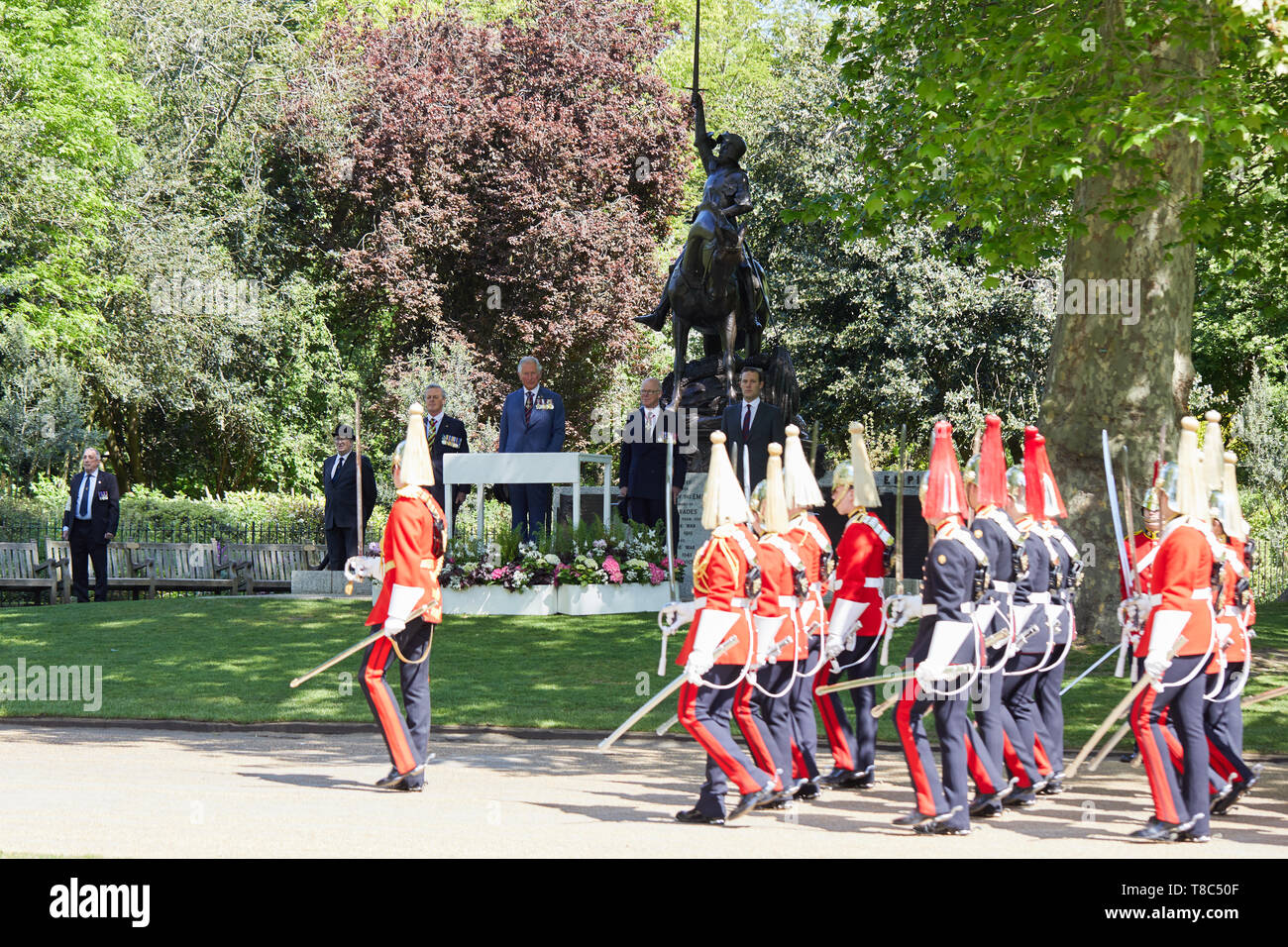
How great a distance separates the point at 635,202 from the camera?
38.7m

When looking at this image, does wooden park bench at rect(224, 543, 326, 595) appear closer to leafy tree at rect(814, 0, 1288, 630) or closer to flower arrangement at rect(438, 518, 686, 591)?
flower arrangement at rect(438, 518, 686, 591)

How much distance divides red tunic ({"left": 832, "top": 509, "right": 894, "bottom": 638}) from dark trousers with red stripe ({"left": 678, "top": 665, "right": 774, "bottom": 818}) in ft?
4.77

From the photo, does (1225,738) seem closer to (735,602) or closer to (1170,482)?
(1170,482)

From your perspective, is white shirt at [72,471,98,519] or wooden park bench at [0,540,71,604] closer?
white shirt at [72,471,98,519]

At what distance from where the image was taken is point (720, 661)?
26.5ft

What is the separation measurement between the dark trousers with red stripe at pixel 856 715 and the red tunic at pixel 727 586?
140cm

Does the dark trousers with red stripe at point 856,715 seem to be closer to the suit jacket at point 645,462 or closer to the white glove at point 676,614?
the white glove at point 676,614

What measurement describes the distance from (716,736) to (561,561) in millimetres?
9376

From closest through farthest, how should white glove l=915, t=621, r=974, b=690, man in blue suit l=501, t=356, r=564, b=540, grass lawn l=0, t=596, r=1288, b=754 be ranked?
white glove l=915, t=621, r=974, b=690, grass lawn l=0, t=596, r=1288, b=754, man in blue suit l=501, t=356, r=564, b=540

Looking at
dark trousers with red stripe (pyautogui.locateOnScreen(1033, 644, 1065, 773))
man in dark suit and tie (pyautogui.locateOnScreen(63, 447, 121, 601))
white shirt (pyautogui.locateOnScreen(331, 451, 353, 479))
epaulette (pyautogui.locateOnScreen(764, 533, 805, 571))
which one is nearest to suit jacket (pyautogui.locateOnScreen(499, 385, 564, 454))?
white shirt (pyautogui.locateOnScreen(331, 451, 353, 479))

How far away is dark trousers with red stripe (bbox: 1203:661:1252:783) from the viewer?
27.1ft

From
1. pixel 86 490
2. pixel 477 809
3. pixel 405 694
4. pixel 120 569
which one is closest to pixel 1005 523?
pixel 477 809

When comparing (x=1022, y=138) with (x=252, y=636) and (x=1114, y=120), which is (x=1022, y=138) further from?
(x=252, y=636)

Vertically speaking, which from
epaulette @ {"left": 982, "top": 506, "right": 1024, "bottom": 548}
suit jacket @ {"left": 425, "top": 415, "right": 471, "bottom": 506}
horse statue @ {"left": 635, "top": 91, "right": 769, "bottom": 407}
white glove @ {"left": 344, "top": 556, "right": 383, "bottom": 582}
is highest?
horse statue @ {"left": 635, "top": 91, "right": 769, "bottom": 407}
